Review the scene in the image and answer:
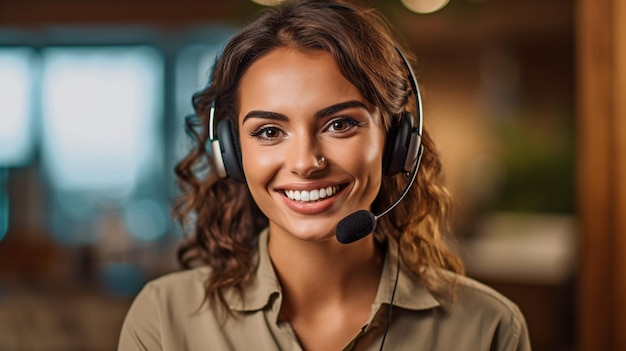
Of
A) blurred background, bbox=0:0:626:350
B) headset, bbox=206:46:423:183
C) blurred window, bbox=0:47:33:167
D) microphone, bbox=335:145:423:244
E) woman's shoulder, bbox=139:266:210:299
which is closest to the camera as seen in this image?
microphone, bbox=335:145:423:244

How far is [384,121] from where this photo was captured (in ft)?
4.14

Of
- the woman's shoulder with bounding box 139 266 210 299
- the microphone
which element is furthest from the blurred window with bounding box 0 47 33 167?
the microphone

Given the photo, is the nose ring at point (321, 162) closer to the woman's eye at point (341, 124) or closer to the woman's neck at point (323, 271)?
the woman's eye at point (341, 124)

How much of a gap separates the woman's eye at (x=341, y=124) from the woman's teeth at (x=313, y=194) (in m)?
0.09

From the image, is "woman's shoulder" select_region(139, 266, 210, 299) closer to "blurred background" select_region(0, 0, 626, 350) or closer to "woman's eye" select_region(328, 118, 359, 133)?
"woman's eye" select_region(328, 118, 359, 133)

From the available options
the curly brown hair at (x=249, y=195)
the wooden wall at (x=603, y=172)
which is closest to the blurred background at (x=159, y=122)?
the wooden wall at (x=603, y=172)

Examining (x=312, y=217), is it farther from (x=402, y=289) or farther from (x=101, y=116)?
(x=101, y=116)

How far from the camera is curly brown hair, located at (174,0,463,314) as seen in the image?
1.22 metres

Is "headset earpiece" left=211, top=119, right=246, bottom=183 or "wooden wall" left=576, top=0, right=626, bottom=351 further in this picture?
"wooden wall" left=576, top=0, right=626, bottom=351

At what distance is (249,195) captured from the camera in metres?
1.48

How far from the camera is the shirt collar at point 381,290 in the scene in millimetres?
1341

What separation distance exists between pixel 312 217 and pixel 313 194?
38 millimetres

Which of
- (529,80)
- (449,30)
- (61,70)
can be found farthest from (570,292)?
(61,70)

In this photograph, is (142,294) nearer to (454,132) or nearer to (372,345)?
(372,345)
